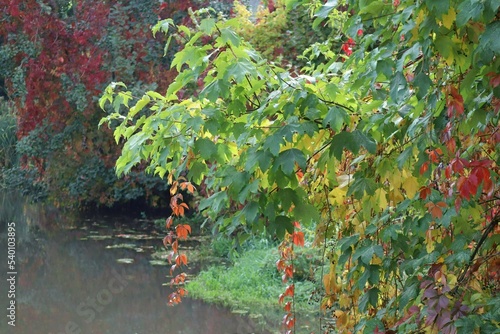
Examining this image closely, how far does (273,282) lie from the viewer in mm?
7781

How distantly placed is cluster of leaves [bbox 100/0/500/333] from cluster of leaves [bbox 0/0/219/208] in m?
8.49

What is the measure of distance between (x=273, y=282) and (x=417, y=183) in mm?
5230

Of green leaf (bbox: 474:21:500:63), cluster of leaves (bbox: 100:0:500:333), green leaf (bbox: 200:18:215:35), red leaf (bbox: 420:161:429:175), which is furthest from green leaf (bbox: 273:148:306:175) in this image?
green leaf (bbox: 474:21:500:63)

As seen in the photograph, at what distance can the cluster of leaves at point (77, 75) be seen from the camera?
11875 millimetres

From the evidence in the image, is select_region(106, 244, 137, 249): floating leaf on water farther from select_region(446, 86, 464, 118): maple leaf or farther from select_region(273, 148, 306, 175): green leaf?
select_region(446, 86, 464, 118): maple leaf

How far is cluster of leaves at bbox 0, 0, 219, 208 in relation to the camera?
11.9 metres

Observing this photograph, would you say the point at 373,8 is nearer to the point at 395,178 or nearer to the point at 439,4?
the point at 439,4

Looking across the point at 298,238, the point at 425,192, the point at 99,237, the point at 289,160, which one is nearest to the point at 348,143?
the point at 289,160

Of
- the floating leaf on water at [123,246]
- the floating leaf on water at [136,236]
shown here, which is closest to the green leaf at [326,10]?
the floating leaf on water at [123,246]

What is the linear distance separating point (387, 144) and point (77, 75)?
10081mm

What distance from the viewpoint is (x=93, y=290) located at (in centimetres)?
826

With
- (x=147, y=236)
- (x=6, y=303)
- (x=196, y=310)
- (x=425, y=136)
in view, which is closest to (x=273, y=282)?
(x=196, y=310)

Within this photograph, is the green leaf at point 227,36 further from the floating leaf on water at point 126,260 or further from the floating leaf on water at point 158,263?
the floating leaf on water at point 126,260

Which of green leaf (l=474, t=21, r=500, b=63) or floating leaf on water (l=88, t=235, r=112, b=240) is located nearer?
green leaf (l=474, t=21, r=500, b=63)
